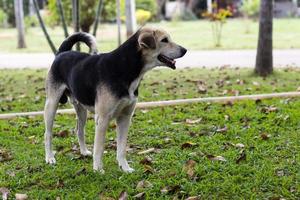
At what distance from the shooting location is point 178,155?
5.49 metres

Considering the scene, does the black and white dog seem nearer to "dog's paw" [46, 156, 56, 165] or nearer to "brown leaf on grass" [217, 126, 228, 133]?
"dog's paw" [46, 156, 56, 165]

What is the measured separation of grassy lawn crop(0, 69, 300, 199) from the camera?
176 inches

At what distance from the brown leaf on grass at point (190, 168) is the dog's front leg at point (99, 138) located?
809 mm

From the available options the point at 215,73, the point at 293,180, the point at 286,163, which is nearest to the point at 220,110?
the point at 286,163

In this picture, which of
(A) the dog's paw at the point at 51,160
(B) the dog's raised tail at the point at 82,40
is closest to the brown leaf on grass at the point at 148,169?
(A) the dog's paw at the point at 51,160

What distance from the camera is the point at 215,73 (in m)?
12.7

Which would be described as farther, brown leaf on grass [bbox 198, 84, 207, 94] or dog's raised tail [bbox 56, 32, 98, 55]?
brown leaf on grass [bbox 198, 84, 207, 94]

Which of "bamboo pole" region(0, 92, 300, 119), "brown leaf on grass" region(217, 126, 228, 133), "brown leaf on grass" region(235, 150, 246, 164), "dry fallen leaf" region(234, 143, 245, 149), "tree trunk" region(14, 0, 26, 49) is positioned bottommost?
"tree trunk" region(14, 0, 26, 49)

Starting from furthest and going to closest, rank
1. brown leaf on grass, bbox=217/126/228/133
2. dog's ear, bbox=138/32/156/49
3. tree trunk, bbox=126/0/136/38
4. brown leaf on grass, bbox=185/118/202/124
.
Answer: tree trunk, bbox=126/0/136/38, brown leaf on grass, bbox=185/118/202/124, brown leaf on grass, bbox=217/126/228/133, dog's ear, bbox=138/32/156/49

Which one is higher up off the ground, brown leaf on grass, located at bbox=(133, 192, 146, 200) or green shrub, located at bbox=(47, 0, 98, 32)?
brown leaf on grass, located at bbox=(133, 192, 146, 200)

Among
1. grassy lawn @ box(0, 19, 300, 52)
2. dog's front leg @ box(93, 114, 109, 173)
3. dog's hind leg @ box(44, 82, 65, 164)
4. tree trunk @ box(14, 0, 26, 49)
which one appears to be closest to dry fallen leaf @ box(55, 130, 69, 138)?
dog's hind leg @ box(44, 82, 65, 164)

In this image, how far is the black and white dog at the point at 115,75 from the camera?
4605 millimetres

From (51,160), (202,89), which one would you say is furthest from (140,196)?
(202,89)

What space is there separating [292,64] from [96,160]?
34.7 ft
